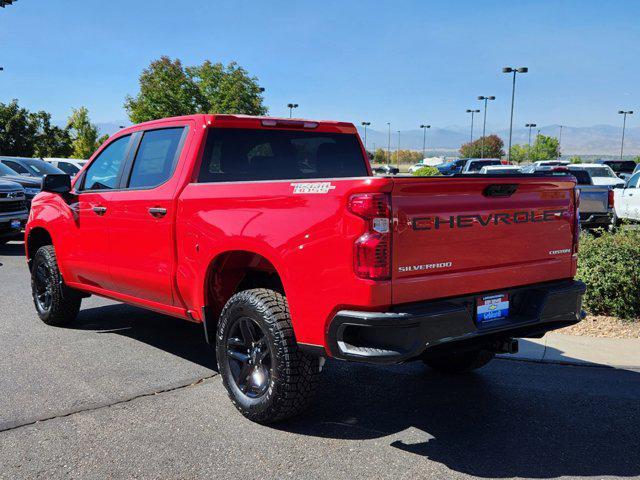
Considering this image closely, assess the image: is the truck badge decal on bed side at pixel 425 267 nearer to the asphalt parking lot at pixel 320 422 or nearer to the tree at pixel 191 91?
the asphalt parking lot at pixel 320 422

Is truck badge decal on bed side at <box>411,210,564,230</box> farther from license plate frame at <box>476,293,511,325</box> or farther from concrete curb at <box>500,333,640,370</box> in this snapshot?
concrete curb at <box>500,333,640,370</box>

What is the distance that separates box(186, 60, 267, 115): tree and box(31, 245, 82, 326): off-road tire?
4551 cm

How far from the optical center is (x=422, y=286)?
3.55m

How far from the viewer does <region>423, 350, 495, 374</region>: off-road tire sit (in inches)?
198

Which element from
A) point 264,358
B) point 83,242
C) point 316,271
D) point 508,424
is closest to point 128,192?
point 83,242

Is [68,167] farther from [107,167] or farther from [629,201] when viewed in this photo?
[107,167]

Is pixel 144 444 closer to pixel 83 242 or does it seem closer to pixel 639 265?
pixel 83 242

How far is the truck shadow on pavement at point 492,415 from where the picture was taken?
3.72 m

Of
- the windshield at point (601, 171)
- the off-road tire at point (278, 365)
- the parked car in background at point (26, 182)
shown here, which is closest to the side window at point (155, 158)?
the off-road tire at point (278, 365)

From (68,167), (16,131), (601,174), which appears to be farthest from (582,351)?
(16,131)

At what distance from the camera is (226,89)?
51938 millimetres

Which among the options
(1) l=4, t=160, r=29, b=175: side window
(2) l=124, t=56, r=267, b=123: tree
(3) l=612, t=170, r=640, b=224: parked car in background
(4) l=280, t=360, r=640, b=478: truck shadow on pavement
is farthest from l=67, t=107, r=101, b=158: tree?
(4) l=280, t=360, r=640, b=478: truck shadow on pavement

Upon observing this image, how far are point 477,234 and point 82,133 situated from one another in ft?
232

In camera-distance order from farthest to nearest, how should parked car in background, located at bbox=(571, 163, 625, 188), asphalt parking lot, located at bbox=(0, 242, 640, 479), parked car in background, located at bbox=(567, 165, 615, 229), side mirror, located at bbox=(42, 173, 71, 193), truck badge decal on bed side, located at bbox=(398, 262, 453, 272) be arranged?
parked car in background, located at bbox=(571, 163, 625, 188)
parked car in background, located at bbox=(567, 165, 615, 229)
side mirror, located at bbox=(42, 173, 71, 193)
asphalt parking lot, located at bbox=(0, 242, 640, 479)
truck badge decal on bed side, located at bbox=(398, 262, 453, 272)
